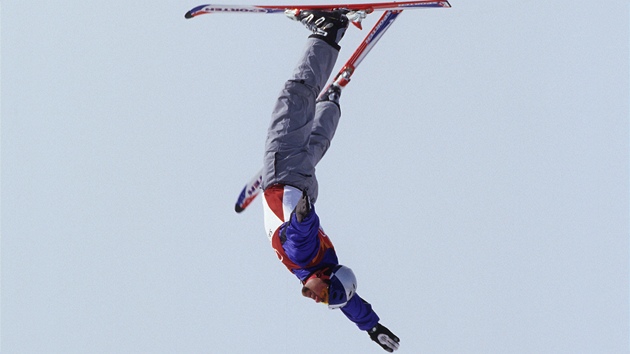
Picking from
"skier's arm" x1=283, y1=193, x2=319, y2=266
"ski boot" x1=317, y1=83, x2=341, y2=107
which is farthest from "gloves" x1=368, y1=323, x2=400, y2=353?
"ski boot" x1=317, y1=83, x2=341, y2=107

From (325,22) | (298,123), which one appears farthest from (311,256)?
(325,22)

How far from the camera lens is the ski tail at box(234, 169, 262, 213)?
1274 cm

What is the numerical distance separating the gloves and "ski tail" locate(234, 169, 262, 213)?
2.64 m

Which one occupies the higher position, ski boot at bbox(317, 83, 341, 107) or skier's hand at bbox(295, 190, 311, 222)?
ski boot at bbox(317, 83, 341, 107)

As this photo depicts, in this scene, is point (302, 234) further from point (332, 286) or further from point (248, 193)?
point (248, 193)

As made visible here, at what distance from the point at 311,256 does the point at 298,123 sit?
1.81 meters

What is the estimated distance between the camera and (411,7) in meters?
12.2

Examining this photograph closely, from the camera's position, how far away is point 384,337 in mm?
11445

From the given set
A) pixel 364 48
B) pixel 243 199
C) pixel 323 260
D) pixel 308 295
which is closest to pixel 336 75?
pixel 364 48

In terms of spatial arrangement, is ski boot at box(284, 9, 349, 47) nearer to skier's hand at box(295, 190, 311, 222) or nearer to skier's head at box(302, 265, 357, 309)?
skier's hand at box(295, 190, 311, 222)

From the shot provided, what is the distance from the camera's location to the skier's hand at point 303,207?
9.84 m

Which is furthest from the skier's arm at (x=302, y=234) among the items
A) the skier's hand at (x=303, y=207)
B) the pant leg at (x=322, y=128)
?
the pant leg at (x=322, y=128)

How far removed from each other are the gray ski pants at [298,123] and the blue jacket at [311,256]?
75cm

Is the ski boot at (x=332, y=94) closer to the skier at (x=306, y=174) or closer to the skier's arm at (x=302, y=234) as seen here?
the skier at (x=306, y=174)
